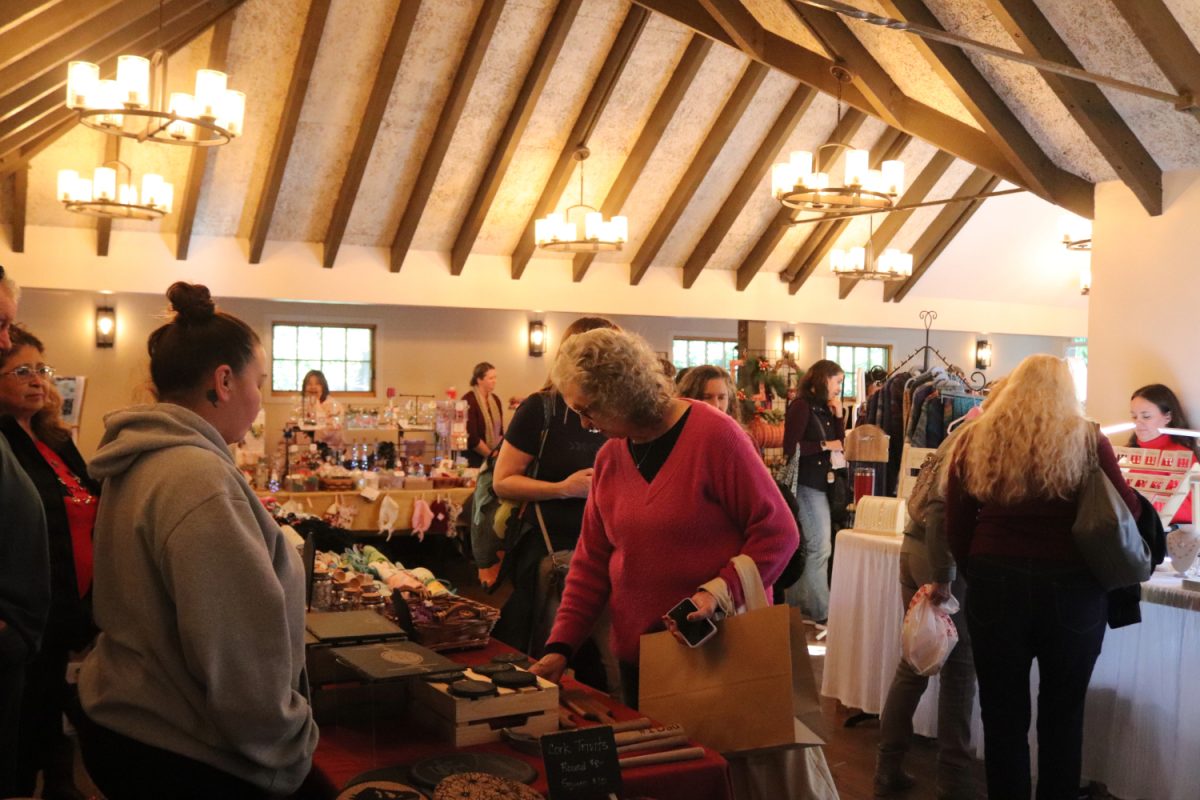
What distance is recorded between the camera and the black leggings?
5.77 ft

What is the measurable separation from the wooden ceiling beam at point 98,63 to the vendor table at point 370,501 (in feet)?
9.94

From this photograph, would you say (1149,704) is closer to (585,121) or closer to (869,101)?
(869,101)

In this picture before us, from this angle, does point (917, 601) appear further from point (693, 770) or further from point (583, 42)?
point (583, 42)

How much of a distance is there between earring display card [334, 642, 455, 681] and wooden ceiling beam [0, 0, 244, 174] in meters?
5.24

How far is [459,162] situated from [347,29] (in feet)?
6.36

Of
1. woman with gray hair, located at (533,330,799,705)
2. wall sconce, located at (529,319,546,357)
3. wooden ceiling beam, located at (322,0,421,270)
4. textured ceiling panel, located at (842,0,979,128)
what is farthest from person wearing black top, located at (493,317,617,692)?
wall sconce, located at (529,319,546,357)

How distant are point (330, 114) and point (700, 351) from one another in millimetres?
7236

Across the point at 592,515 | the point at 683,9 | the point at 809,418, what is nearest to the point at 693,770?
the point at 592,515

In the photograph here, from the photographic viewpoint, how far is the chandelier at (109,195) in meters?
8.16

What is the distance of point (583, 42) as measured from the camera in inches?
392

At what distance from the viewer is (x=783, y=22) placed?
8359mm

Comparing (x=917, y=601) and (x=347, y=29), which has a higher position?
(x=347, y=29)

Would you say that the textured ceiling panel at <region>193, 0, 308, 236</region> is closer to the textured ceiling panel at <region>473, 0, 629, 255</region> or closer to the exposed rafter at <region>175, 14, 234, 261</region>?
the exposed rafter at <region>175, 14, 234, 261</region>

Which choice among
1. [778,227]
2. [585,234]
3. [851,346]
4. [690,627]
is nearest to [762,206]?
[778,227]
